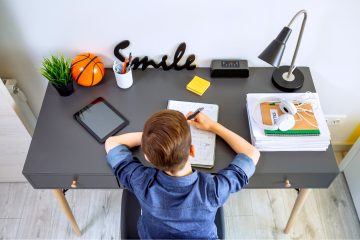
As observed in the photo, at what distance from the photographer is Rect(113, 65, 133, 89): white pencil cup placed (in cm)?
144

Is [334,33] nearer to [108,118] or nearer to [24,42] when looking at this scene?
[108,118]

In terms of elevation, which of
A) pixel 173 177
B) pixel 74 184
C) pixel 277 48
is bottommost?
pixel 74 184

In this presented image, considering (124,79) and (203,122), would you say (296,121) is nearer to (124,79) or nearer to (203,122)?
(203,122)

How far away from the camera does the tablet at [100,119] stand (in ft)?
4.45

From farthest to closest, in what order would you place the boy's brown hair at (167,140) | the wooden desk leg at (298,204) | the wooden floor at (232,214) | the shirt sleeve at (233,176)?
the wooden floor at (232,214)
the wooden desk leg at (298,204)
the shirt sleeve at (233,176)
the boy's brown hair at (167,140)

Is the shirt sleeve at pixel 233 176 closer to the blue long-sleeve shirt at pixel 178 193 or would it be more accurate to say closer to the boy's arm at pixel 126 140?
the blue long-sleeve shirt at pixel 178 193

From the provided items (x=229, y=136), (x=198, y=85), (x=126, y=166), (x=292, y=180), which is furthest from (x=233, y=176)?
(x=198, y=85)

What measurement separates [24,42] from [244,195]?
4.56ft

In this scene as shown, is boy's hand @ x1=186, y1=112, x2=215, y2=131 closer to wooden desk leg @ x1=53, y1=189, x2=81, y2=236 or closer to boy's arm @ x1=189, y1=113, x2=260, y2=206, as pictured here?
boy's arm @ x1=189, y1=113, x2=260, y2=206

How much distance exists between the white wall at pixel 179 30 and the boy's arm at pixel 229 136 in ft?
1.19

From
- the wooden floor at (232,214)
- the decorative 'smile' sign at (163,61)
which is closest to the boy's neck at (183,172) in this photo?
the decorative 'smile' sign at (163,61)

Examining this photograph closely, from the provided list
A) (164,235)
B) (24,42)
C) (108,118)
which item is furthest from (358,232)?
(24,42)

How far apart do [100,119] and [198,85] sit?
1.46 ft

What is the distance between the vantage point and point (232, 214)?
74.8 inches
